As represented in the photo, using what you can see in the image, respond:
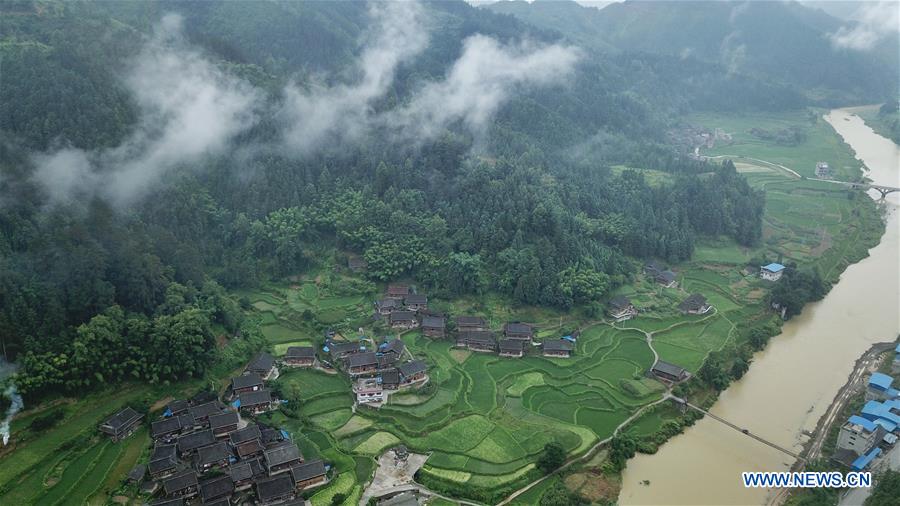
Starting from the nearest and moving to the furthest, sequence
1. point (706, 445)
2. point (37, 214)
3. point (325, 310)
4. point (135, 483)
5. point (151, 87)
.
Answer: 1. point (135, 483)
2. point (706, 445)
3. point (37, 214)
4. point (325, 310)
5. point (151, 87)

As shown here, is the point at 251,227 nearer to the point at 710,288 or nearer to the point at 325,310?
the point at 325,310

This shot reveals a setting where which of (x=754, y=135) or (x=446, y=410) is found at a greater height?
(x=754, y=135)

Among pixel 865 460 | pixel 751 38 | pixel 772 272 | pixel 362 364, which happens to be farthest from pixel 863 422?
pixel 751 38

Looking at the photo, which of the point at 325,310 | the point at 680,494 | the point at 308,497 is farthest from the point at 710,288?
the point at 308,497

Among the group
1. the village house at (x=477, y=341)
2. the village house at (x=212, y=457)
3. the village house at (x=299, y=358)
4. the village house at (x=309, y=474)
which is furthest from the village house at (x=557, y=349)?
the village house at (x=212, y=457)

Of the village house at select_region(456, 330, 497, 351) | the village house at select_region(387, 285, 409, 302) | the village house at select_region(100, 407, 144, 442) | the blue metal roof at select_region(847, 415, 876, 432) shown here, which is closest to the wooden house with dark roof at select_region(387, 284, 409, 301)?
the village house at select_region(387, 285, 409, 302)

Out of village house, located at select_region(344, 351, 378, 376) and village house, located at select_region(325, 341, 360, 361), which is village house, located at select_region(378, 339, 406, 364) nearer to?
village house, located at select_region(344, 351, 378, 376)
